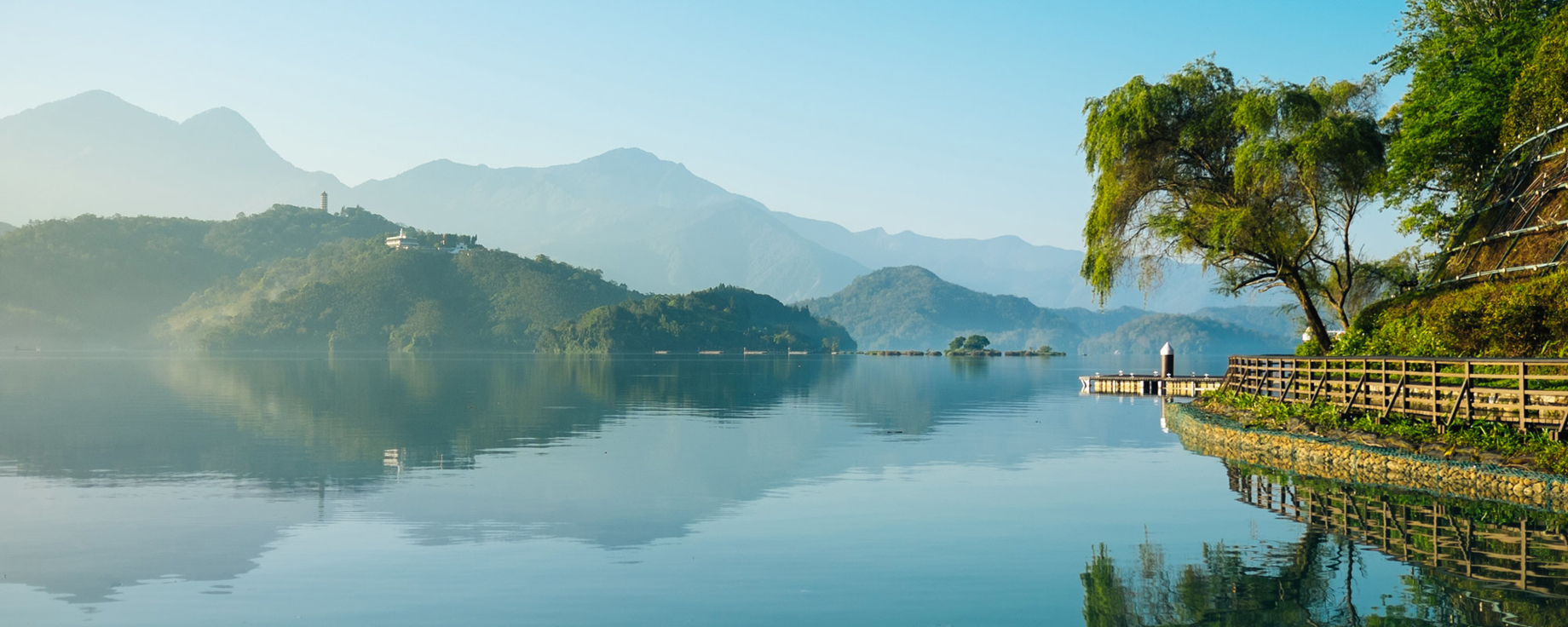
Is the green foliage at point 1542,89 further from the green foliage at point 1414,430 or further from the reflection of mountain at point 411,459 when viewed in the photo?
the reflection of mountain at point 411,459

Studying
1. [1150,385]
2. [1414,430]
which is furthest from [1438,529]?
[1150,385]

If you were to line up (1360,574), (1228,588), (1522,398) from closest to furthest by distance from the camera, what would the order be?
(1228,588) → (1360,574) → (1522,398)

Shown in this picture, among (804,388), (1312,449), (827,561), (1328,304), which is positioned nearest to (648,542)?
(827,561)

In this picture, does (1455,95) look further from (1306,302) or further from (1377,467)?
(1377,467)

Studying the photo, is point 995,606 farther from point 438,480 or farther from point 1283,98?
point 1283,98

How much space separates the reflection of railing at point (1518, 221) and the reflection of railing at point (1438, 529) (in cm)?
1718

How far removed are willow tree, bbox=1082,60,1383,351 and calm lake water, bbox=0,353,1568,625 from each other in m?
10.6

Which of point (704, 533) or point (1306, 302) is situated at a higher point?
point (1306, 302)

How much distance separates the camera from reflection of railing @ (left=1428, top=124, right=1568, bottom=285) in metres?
37.8

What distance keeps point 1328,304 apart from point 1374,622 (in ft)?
158

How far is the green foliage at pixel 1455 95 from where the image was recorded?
43531mm

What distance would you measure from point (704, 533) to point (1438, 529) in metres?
13.2

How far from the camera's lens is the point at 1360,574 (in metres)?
16.2

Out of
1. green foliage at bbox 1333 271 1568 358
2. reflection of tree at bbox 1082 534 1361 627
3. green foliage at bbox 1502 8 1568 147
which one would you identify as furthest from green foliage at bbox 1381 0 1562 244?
reflection of tree at bbox 1082 534 1361 627
